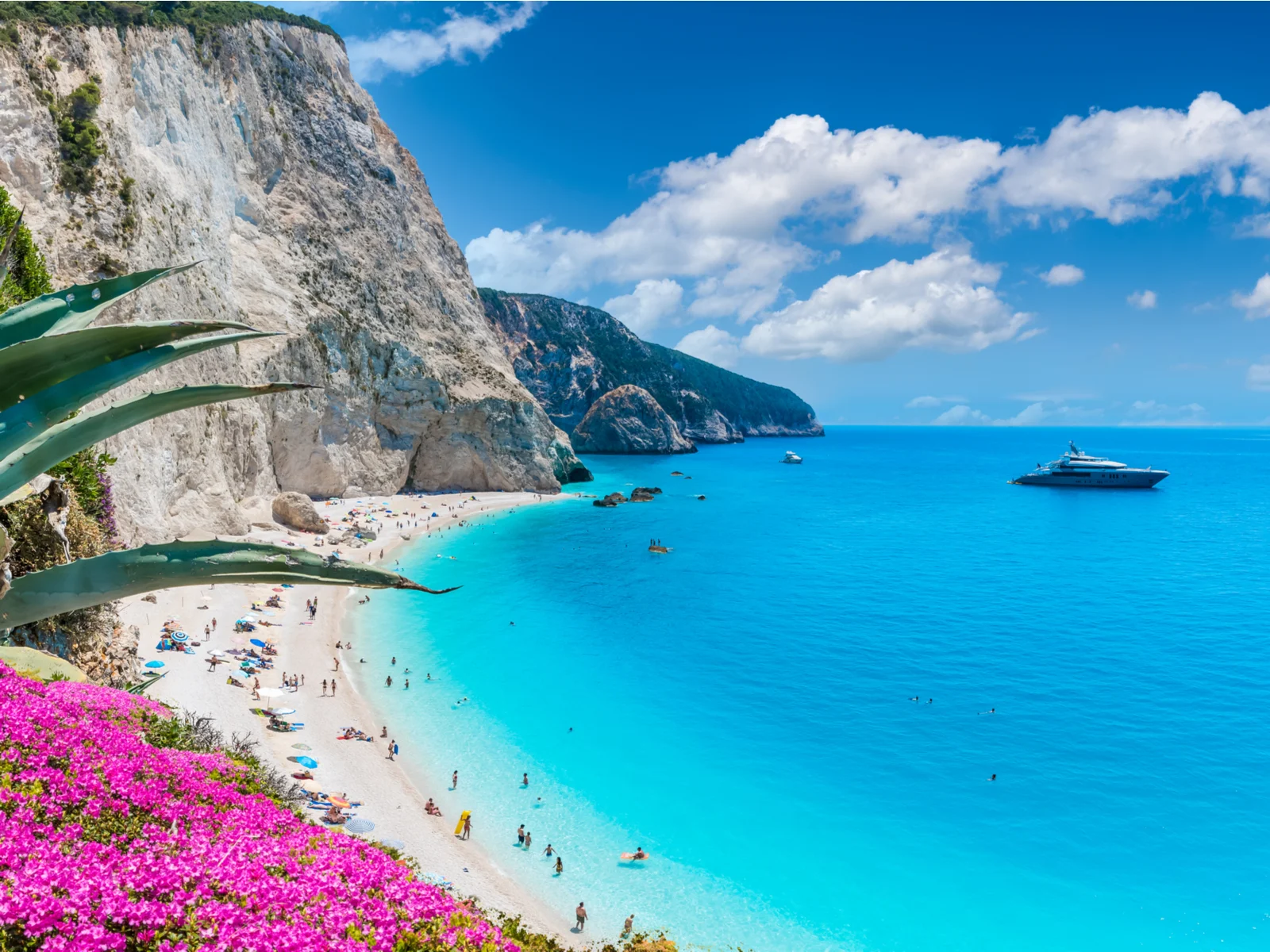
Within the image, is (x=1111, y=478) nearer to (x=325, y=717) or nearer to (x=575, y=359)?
(x=575, y=359)

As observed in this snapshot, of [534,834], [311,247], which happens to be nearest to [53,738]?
[534,834]

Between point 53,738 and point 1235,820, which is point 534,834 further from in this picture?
point 1235,820

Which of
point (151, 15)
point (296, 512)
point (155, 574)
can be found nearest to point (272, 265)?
point (151, 15)

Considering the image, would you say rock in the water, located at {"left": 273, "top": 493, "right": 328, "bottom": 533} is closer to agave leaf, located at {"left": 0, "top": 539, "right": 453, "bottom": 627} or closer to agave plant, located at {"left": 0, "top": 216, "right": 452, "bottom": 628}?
agave plant, located at {"left": 0, "top": 216, "right": 452, "bottom": 628}

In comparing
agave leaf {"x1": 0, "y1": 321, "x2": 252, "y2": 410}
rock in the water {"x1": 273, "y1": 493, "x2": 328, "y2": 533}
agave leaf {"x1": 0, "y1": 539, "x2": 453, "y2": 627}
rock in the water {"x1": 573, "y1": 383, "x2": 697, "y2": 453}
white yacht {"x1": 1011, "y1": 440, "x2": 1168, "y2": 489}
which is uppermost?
rock in the water {"x1": 573, "y1": 383, "x2": 697, "y2": 453}

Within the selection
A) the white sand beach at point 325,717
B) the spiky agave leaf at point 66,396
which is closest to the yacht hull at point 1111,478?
the white sand beach at point 325,717

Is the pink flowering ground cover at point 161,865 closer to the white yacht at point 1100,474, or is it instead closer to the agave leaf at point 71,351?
the agave leaf at point 71,351

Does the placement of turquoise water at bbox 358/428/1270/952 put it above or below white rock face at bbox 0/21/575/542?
below

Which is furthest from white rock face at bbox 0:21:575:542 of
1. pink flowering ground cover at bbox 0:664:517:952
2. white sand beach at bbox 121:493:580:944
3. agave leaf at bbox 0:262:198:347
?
agave leaf at bbox 0:262:198:347
